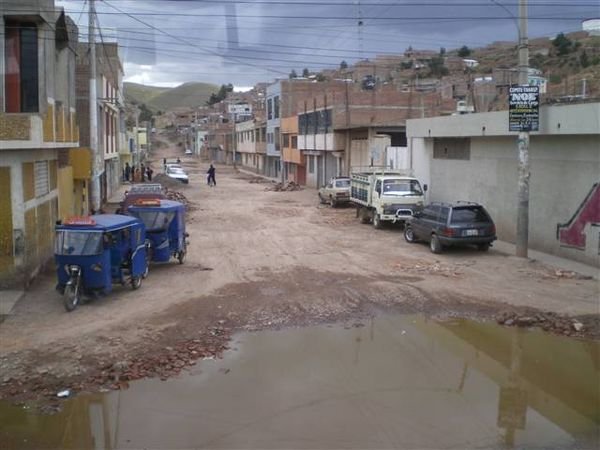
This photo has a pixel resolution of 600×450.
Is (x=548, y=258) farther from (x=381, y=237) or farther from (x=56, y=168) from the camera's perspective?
(x=56, y=168)

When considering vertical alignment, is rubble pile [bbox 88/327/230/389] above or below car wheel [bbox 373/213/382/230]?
below

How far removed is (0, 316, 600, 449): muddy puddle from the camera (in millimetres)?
7305

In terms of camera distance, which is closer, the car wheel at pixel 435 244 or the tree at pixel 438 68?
the car wheel at pixel 435 244

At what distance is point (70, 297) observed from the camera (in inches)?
513

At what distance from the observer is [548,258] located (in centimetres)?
1880

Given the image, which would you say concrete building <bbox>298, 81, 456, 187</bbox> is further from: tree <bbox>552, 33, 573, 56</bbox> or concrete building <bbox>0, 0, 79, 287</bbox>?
tree <bbox>552, 33, 573, 56</bbox>

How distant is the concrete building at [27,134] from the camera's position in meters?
14.9

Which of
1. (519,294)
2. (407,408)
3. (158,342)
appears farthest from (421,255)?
(407,408)

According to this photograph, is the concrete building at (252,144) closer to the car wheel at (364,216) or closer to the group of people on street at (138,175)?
the group of people on street at (138,175)

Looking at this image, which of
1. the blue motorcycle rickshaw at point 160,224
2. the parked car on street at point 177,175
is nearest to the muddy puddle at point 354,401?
the blue motorcycle rickshaw at point 160,224

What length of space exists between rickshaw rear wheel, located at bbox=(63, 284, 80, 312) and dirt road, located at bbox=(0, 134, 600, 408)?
205 mm

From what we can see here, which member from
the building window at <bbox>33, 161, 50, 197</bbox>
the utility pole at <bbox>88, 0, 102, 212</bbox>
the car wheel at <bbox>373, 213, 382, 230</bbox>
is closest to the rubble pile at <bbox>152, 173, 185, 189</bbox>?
the car wheel at <bbox>373, 213, 382, 230</bbox>

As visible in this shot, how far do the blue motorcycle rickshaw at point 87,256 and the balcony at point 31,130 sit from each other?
246 cm

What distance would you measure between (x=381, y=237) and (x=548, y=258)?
6885mm
